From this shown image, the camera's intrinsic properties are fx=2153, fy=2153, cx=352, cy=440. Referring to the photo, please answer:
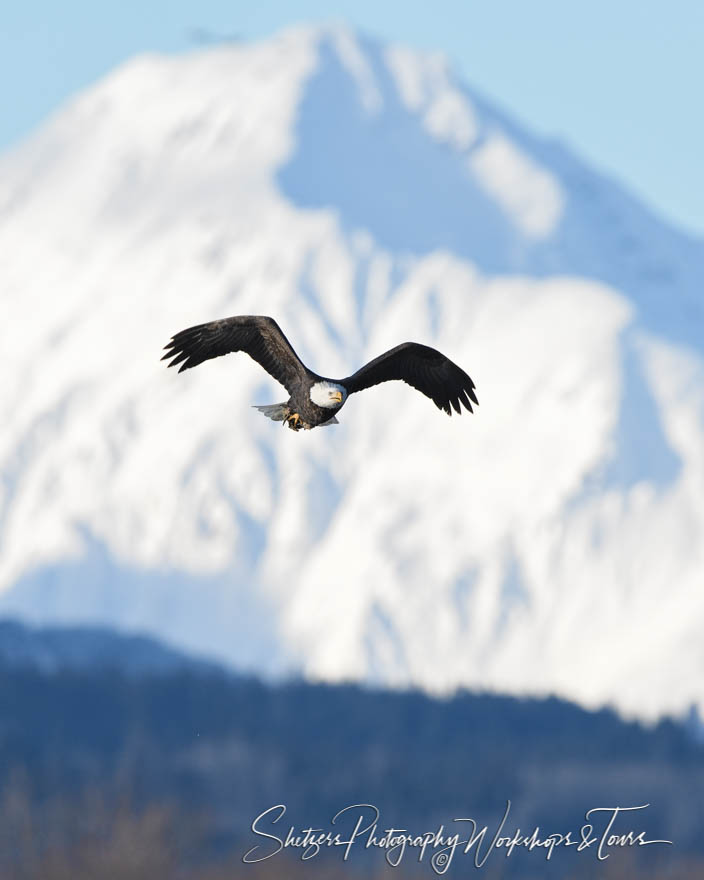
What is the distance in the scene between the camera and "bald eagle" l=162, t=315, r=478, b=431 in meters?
19.4

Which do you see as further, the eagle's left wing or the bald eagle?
the eagle's left wing

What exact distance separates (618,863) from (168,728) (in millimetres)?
106938

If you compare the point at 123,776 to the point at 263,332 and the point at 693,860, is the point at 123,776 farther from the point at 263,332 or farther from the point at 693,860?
the point at 263,332

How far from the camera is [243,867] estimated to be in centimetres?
8806

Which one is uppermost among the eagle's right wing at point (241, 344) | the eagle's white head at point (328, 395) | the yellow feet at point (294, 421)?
the eagle's right wing at point (241, 344)

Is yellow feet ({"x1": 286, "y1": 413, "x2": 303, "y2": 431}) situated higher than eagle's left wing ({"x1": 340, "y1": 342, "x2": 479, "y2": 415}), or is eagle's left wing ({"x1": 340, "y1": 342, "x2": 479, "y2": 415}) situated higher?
eagle's left wing ({"x1": 340, "y1": 342, "x2": 479, "y2": 415})

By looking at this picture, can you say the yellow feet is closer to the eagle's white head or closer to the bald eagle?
the bald eagle

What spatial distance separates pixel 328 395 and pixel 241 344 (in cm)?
303

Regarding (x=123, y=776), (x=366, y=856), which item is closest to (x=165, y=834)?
(x=366, y=856)

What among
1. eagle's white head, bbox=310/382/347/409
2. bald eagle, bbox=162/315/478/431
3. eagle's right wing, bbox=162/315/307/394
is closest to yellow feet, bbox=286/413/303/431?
bald eagle, bbox=162/315/478/431

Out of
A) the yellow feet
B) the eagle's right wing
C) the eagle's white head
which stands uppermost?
the eagle's right wing

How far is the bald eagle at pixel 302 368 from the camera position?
1938 cm

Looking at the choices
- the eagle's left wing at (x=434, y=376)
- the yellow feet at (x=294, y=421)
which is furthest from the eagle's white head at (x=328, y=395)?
the eagle's left wing at (x=434, y=376)

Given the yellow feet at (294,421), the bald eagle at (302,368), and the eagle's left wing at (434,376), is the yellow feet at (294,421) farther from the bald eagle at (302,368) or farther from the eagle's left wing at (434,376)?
the eagle's left wing at (434,376)
